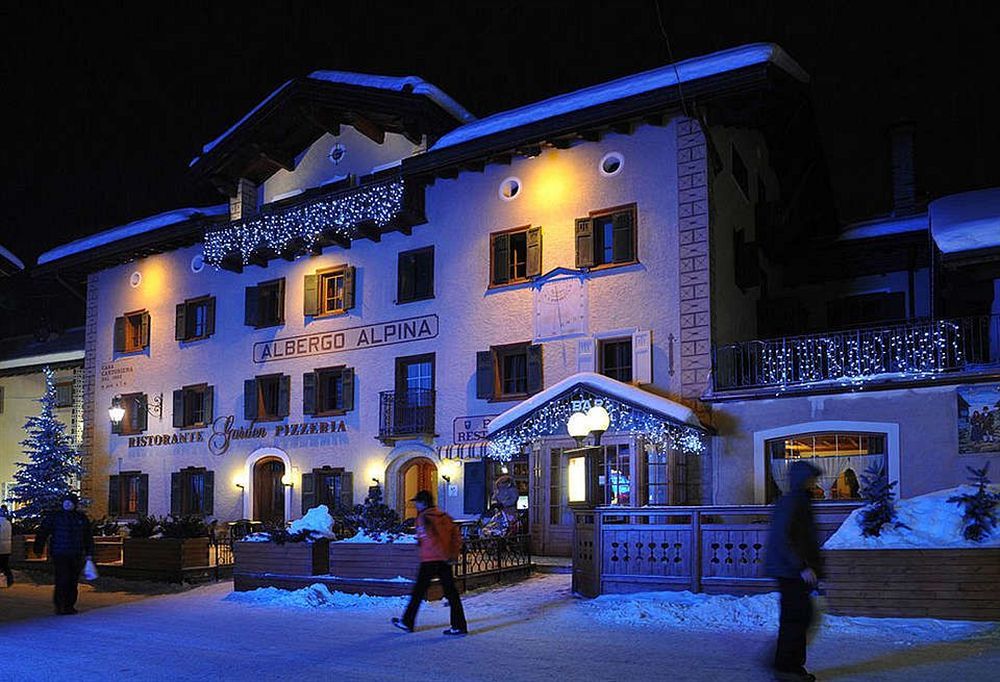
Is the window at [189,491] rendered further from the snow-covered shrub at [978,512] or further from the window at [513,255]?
the snow-covered shrub at [978,512]

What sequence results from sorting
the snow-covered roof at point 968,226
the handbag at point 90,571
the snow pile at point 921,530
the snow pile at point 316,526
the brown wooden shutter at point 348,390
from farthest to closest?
1. the brown wooden shutter at point 348,390
2. the snow pile at point 316,526
3. the snow-covered roof at point 968,226
4. the handbag at point 90,571
5. the snow pile at point 921,530

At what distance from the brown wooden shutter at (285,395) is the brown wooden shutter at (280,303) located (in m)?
1.44

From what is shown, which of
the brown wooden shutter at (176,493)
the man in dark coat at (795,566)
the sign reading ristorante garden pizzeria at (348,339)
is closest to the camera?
the man in dark coat at (795,566)

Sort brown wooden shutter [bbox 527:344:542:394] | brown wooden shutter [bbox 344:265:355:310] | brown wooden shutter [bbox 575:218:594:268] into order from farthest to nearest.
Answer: brown wooden shutter [bbox 344:265:355:310] → brown wooden shutter [bbox 527:344:542:394] → brown wooden shutter [bbox 575:218:594:268]

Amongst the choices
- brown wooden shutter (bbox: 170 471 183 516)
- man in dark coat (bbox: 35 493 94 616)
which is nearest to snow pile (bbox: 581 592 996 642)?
man in dark coat (bbox: 35 493 94 616)

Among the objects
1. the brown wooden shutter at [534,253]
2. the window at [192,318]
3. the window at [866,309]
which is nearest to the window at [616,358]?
the brown wooden shutter at [534,253]

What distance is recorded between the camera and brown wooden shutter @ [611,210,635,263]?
2081 cm

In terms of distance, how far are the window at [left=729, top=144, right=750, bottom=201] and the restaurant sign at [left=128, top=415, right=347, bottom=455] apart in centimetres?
1057

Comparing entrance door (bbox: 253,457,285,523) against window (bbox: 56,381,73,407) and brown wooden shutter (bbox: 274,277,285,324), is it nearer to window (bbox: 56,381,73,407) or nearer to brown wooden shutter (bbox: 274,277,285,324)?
brown wooden shutter (bbox: 274,277,285,324)

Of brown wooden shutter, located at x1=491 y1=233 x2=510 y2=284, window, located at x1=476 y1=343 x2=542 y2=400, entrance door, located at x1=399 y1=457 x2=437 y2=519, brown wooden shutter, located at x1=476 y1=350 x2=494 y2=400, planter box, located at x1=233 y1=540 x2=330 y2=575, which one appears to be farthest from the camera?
entrance door, located at x1=399 y1=457 x2=437 y2=519

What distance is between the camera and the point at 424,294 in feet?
78.3

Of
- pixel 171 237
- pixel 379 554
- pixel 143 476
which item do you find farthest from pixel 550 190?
pixel 143 476

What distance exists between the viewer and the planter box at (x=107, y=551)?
2106 cm

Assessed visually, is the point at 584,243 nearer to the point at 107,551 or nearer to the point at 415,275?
the point at 415,275
